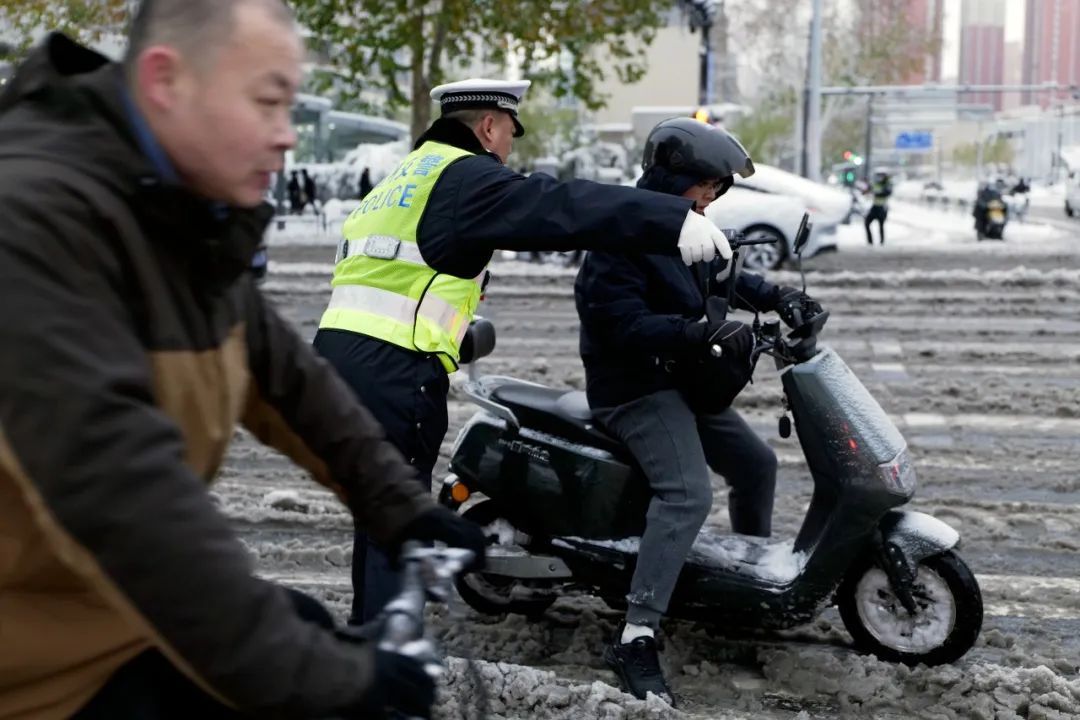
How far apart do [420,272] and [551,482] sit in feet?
3.82

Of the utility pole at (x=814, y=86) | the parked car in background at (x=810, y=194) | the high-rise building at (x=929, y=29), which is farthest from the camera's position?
the high-rise building at (x=929, y=29)

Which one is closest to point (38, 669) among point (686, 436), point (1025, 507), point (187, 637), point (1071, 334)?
point (187, 637)

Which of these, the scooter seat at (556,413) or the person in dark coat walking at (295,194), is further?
the person in dark coat walking at (295,194)

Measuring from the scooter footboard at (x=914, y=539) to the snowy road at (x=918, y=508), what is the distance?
1.16 ft

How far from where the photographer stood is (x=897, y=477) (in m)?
4.63

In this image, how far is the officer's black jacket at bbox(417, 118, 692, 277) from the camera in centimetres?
308

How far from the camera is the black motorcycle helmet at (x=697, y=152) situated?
14.4ft

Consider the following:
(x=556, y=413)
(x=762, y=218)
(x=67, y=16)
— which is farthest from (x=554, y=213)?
(x=67, y=16)

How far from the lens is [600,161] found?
43031 millimetres

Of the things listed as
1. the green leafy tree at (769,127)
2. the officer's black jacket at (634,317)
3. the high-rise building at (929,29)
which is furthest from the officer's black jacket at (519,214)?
the high-rise building at (929,29)

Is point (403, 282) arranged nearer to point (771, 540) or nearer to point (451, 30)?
point (771, 540)

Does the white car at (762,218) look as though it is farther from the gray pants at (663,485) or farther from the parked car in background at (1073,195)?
the parked car in background at (1073,195)

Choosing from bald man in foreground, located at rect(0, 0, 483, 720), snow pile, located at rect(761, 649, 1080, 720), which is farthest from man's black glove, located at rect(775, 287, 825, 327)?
bald man in foreground, located at rect(0, 0, 483, 720)

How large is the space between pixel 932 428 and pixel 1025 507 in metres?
1.97
